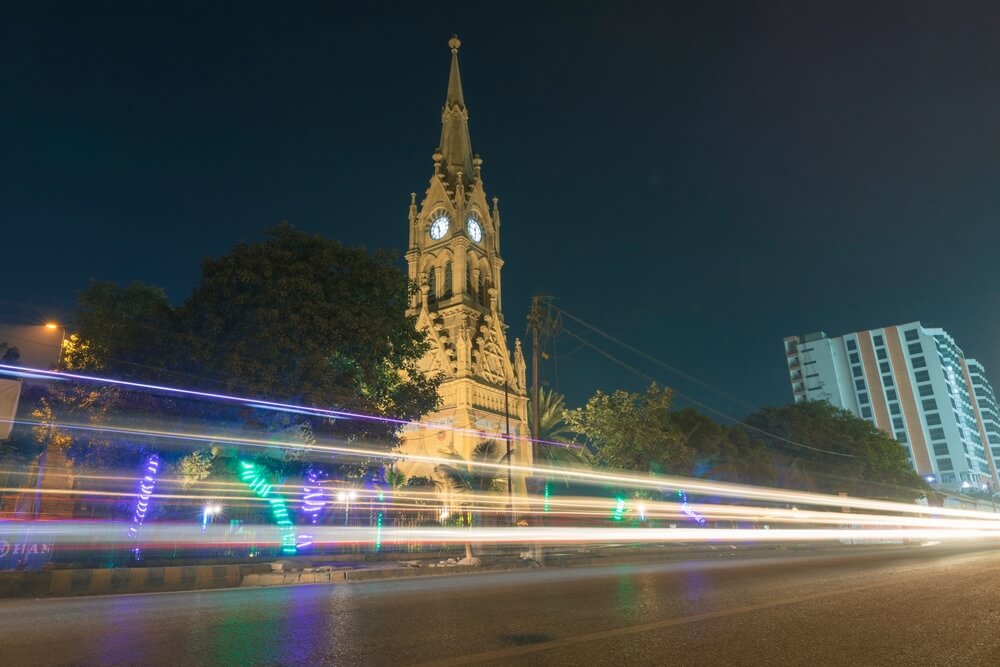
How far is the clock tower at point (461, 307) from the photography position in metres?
47.8

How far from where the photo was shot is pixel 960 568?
1109 centimetres

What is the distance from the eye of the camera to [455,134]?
64188mm

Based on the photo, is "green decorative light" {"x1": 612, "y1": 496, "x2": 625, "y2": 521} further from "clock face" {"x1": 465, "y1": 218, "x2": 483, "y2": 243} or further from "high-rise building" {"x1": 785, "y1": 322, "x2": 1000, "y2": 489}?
"high-rise building" {"x1": 785, "y1": 322, "x2": 1000, "y2": 489}

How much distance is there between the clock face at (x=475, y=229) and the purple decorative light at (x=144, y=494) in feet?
137

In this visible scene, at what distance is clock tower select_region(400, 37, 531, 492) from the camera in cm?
4784

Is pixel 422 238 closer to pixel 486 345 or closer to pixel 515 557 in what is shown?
pixel 486 345

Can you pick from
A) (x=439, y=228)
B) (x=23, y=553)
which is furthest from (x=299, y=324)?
(x=439, y=228)

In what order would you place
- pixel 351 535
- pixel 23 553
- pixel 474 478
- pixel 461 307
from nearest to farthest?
pixel 23 553, pixel 351 535, pixel 474 478, pixel 461 307

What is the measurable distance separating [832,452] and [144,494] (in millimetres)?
54968

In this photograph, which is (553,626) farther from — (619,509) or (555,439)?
(555,439)

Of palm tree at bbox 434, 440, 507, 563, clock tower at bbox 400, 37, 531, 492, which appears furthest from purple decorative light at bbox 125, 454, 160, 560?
clock tower at bbox 400, 37, 531, 492

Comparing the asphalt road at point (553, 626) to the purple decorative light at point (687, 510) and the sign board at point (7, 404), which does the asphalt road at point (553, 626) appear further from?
the purple decorative light at point (687, 510)

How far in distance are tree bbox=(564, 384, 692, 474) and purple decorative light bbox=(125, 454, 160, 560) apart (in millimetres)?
20983

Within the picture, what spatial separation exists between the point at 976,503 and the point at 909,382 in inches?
821
